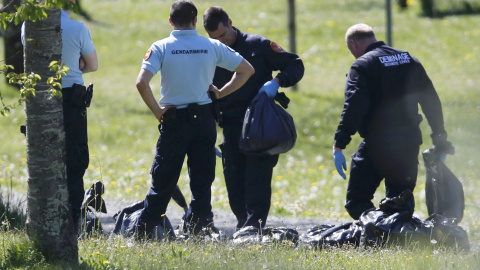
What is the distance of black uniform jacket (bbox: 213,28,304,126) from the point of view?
6113 mm

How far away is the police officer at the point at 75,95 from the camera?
542 cm

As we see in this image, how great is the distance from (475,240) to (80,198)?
3.29 meters

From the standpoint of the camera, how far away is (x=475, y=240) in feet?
20.8

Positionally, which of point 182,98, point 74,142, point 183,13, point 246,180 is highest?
point 183,13

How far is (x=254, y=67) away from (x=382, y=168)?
1.32 meters

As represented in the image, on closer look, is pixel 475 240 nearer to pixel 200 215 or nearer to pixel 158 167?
pixel 200 215

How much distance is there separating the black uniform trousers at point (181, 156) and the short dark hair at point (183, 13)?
1.97 ft

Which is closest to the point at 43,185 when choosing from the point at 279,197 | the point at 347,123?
the point at 347,123

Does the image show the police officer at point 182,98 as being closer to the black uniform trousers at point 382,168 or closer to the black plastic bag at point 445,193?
the black uniform trousers at point 382,168

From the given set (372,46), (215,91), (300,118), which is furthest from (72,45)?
(300,118)

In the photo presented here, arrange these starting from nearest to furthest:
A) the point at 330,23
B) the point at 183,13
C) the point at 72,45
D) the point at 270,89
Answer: the point at 183,13 → the point at 72,45 → the point at 270,89 → the point at 330,23

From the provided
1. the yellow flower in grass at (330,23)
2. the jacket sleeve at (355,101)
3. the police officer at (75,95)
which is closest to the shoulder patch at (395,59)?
the jacket sleeve at (355,101)

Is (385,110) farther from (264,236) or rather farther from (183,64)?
(183,64)

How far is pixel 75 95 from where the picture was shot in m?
5.40
